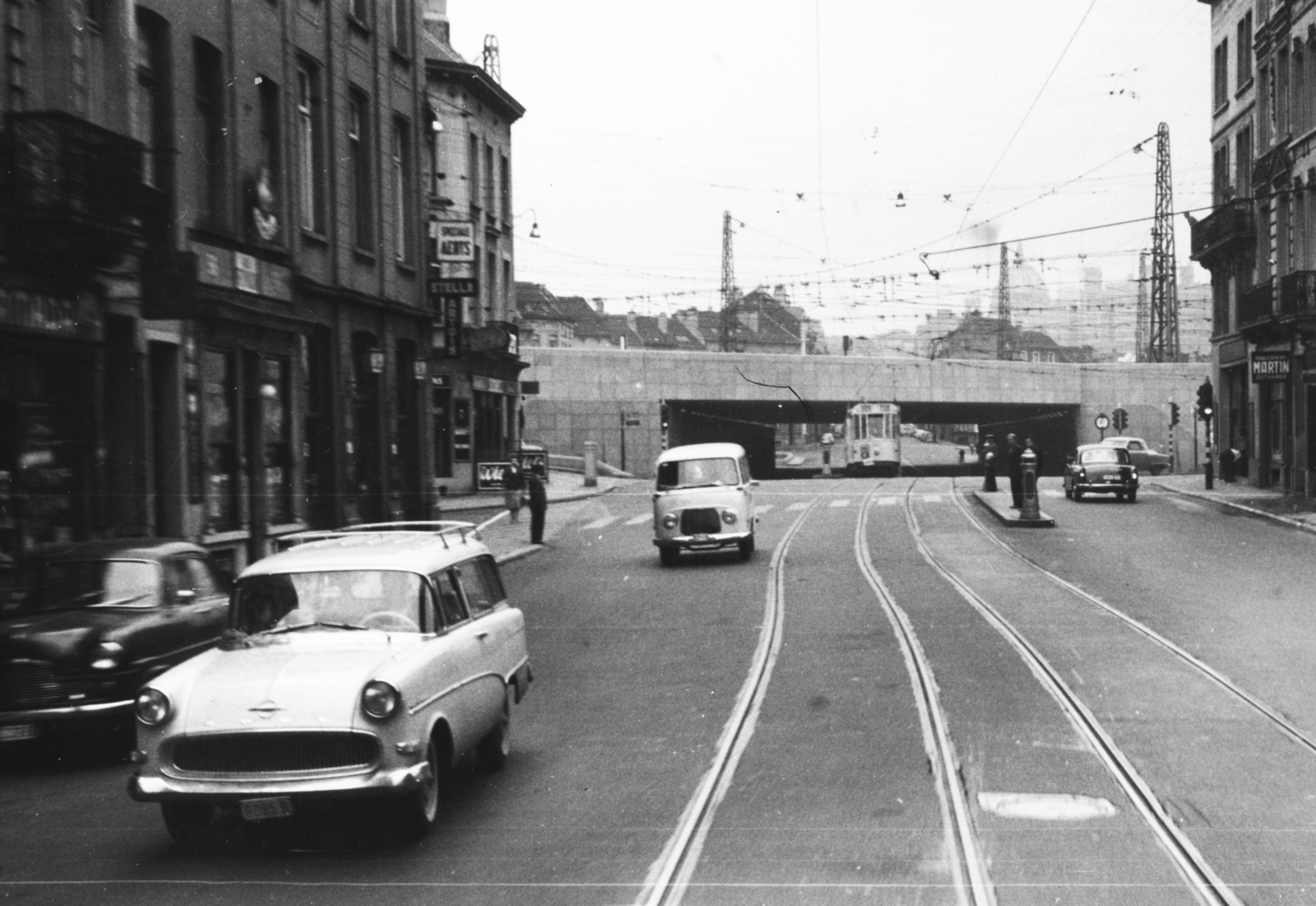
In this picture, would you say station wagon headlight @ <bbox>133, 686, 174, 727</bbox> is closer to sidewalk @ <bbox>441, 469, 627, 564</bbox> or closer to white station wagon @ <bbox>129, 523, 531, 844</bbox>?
white station wagon @ <bbox>129, 523, 531, 844</bbox>

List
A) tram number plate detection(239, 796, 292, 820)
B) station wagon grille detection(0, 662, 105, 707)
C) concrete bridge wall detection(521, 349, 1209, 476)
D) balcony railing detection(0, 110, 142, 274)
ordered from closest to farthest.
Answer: tram number plate detection(239, 796, 292, 820) → station wagon grille detection(0, 662, 105, 707) → balcony railing detection(0, 110, 142, 274) → concrete bridge wall detection(521, 349, 1209, 476)

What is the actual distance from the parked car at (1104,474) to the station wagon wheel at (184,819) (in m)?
34.6

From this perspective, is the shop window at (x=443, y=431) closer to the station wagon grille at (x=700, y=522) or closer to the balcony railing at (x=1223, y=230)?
the station wagon grille at (x=700, y=522)

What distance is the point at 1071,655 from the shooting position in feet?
47.6

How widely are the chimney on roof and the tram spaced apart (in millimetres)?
22671

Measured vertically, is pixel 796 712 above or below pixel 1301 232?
below

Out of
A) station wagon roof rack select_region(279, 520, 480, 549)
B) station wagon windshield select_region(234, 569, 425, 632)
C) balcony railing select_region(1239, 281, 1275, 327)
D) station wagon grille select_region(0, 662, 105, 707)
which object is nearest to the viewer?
station wagon windshield select_region(234, 569, 425, 632)

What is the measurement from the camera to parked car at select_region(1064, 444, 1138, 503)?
3950 centimetres

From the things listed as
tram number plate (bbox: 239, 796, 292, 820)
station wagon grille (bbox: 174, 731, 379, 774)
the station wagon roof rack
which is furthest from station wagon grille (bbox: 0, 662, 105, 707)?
tram number plate (bbox: 239, 796, 292, 820)

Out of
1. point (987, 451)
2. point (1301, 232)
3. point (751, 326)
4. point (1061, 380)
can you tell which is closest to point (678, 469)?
point (987, 451)

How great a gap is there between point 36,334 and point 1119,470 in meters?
30.0

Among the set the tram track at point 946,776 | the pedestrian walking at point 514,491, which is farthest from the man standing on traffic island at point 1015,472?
the tram track at point 946,776

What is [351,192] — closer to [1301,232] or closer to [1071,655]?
[1071,655]

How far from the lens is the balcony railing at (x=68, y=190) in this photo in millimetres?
15383
